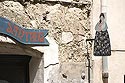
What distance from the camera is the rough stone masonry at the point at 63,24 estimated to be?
4.57 metres

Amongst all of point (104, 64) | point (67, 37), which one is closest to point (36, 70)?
point (67, 37)

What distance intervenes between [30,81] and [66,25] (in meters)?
0.92

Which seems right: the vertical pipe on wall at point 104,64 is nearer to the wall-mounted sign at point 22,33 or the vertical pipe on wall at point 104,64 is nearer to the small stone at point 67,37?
the small stone at point 67,37

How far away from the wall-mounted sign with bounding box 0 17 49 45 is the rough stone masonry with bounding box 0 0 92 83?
83 millimetres

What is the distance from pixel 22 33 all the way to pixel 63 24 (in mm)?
593

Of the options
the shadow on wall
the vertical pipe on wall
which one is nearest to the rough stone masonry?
the shadow on wall

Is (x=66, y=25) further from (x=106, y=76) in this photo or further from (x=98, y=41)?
(x=106, y=76)

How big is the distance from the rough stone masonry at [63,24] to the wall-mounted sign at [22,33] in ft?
0.27

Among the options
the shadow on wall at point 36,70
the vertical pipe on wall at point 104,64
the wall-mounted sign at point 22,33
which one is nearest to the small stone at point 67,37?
the wall-mounted sign at point 22,33

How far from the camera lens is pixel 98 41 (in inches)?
186

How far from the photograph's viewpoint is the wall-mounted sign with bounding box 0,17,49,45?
14.3 ft

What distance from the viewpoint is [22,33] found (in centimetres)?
448

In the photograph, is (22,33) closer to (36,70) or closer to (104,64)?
(36,70)

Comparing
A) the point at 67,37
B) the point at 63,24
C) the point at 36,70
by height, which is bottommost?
the point at 36,70
